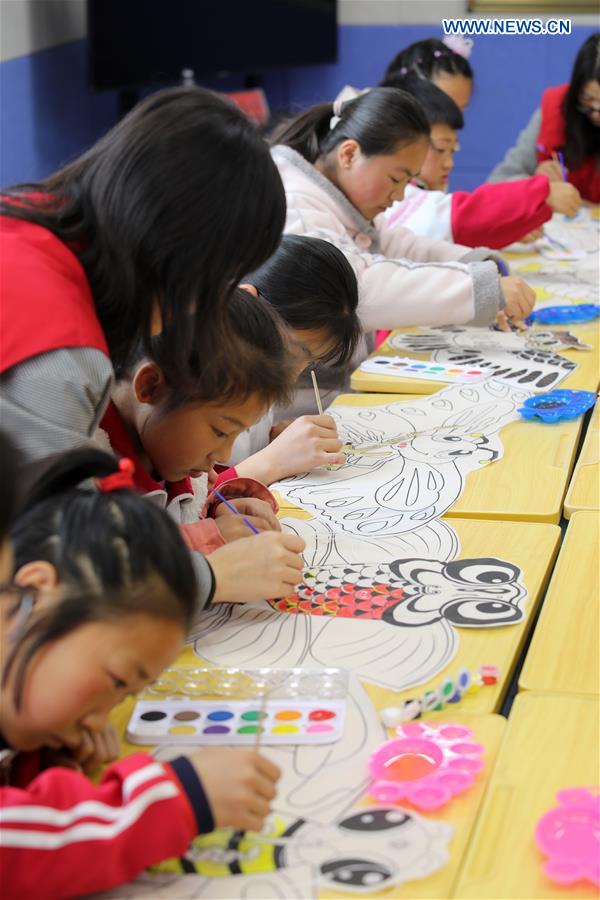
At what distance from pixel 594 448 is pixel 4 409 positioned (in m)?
0.91

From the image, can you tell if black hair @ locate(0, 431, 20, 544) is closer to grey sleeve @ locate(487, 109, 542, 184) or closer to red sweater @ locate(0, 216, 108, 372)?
red sweater @ locate(0, 216, 108, 372)

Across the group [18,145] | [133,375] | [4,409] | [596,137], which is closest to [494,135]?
[596,137]

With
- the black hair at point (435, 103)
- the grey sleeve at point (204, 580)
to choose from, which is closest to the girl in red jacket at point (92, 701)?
the grey sleeve at point (204, 580)

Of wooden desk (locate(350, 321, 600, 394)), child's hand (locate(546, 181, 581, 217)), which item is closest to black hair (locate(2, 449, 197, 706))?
wooden desk (locate(350, 321, 600, 394))

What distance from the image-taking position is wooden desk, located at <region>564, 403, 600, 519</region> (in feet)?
4.42

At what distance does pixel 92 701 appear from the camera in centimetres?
77

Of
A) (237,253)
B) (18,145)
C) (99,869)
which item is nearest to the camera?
(99,869)

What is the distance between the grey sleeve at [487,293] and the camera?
204 centimetres

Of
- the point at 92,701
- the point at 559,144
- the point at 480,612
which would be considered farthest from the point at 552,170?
the point at 92,701

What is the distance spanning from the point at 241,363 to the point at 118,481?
0.36 metres

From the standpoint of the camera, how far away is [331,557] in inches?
47.8

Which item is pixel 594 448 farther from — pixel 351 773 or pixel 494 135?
pixel 494 135

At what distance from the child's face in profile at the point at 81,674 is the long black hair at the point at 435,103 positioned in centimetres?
218

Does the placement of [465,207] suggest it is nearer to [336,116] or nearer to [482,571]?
[336,116]
